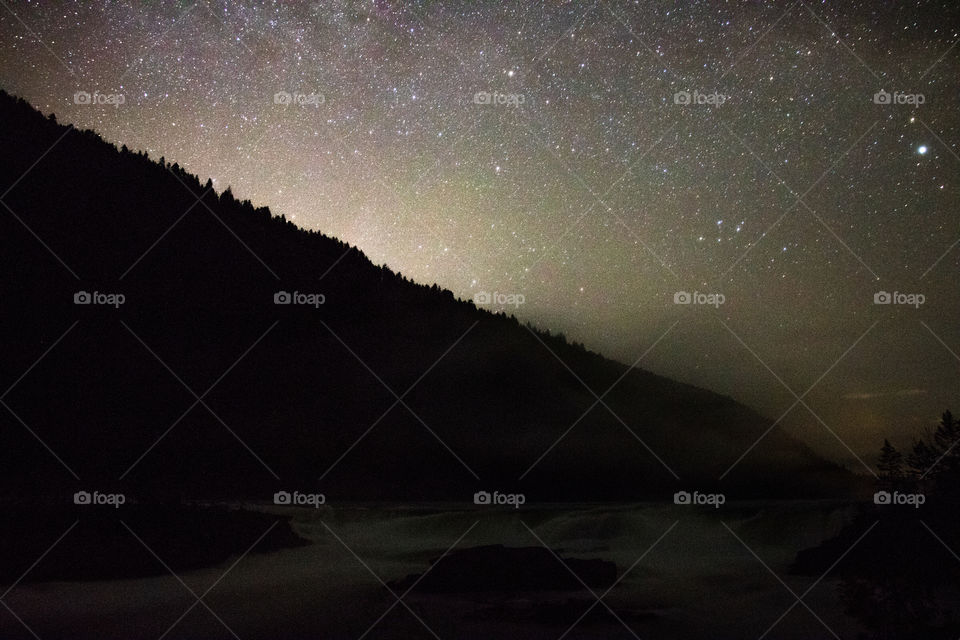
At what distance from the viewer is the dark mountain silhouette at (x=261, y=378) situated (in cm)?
2808

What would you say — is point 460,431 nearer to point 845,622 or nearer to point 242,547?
point 242,547

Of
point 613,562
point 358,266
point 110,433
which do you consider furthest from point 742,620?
point 358,266

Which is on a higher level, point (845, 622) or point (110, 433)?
point (110, 433)

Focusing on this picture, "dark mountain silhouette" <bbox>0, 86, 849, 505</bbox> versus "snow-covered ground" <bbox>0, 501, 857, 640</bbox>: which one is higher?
"dark mountain silhouette" <bbox>0, 86, 849, 505</bbox>

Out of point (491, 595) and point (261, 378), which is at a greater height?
point (261, 378)

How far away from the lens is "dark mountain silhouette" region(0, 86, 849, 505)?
28.1m

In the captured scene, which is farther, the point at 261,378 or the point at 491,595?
the point at 261,378

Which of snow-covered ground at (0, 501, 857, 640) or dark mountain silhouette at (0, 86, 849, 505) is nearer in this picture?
snow-covered ground at (0, 501, 857, 640)

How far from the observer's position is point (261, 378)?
120ft

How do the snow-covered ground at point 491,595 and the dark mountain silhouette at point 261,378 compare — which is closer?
the snow-covered ground at point 491,595

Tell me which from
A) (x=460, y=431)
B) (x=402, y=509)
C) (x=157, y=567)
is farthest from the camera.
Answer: (x=460, y=431)

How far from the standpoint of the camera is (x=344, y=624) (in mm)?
7801

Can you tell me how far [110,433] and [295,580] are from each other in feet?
64.4

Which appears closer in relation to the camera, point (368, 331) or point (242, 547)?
point (242, 547)
